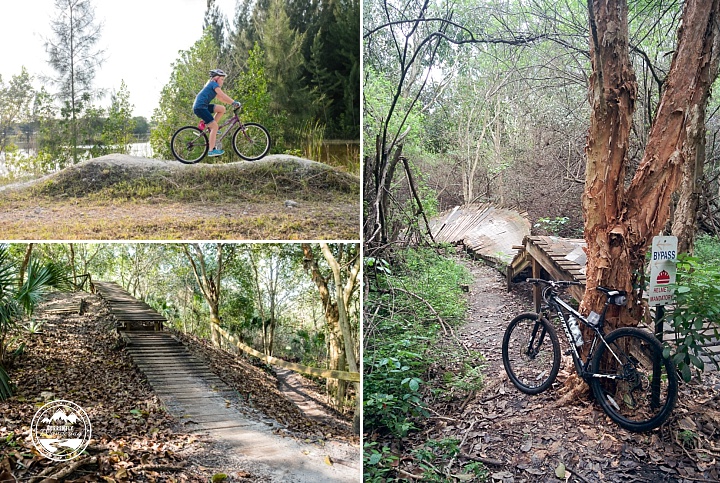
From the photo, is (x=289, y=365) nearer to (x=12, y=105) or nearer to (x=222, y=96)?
(x=222, y=96)

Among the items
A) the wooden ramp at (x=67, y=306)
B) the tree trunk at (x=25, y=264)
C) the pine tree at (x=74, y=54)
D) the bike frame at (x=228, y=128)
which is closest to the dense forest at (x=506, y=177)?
the bike frame at (x=228, y=128)

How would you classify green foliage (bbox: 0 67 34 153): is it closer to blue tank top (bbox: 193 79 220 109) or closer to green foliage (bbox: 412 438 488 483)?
blue tank top (bbox: 193 79 220 109)

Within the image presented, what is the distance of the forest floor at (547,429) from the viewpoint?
7.20ft

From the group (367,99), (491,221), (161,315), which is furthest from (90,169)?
(491,221)

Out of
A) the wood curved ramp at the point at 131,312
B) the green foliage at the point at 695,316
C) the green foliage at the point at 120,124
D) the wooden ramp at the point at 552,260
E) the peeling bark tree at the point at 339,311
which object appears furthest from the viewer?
the wood curved ramp at the point at 131,312

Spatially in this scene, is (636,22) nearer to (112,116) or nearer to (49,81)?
(112,116)

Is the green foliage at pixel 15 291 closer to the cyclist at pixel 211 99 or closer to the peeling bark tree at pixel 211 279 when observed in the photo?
the peeling bark tree at pixel 211 279

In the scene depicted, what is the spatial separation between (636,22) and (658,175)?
58 cm

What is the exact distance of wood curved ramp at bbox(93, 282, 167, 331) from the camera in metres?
2.68

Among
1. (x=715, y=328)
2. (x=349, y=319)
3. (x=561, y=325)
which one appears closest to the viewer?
(x=715, y=328)

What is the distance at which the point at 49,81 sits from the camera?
7.94ft

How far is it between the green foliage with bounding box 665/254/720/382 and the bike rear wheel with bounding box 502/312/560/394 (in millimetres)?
418

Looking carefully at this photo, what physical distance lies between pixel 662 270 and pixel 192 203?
1.85m

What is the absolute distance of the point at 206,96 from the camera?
233cm
